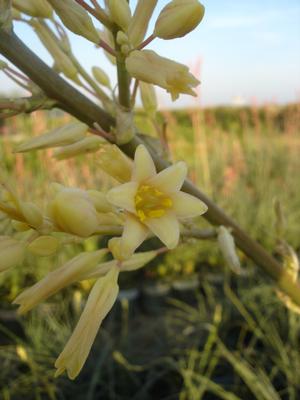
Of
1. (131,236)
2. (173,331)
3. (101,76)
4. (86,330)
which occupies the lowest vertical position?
(173,331)

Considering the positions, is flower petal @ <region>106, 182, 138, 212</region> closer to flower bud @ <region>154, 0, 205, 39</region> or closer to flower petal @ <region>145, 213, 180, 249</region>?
flower petal @ <region>145, 213, 180, 249</region>

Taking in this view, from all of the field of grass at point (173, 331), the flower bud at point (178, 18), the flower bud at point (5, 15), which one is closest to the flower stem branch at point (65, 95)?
the flower bud at point (5, 15)

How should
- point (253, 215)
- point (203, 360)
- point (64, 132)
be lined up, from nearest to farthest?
point (64, 132) → point (203, 360) → point (253, 215)

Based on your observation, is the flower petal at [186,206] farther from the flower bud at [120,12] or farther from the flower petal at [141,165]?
the flower bud at [120,12]

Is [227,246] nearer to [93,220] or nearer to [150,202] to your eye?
[150,202]

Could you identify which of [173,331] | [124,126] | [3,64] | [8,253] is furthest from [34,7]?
[173,331]

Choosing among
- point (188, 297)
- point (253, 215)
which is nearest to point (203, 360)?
point (188, 297)

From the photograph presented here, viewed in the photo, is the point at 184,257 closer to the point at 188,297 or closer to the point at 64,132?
the point at 188,297
